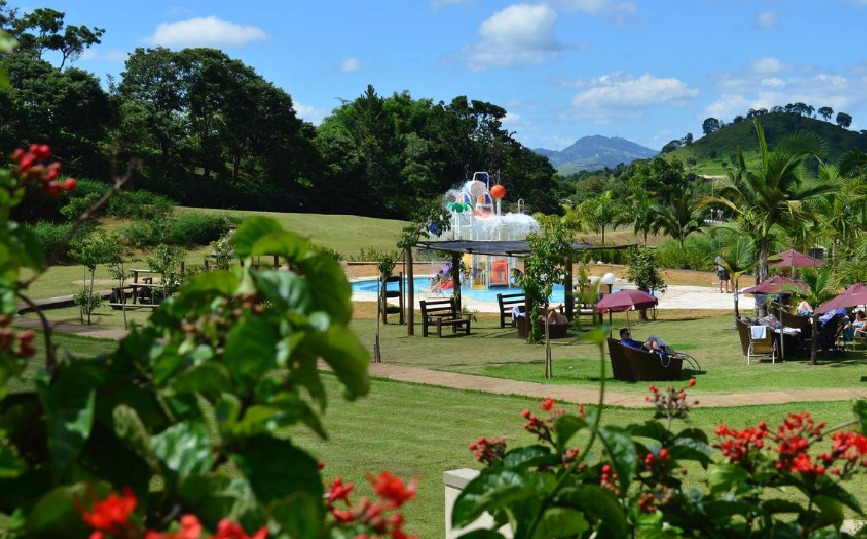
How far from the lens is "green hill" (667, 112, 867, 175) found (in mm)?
146375

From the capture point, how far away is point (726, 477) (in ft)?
6.81

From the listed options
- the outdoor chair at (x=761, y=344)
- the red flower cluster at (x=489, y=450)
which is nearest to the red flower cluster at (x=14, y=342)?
the red flower cluster at (x=489, y=450)

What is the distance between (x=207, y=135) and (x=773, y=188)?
43.4 meters

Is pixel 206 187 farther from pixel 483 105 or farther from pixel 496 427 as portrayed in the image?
pixel 496 427

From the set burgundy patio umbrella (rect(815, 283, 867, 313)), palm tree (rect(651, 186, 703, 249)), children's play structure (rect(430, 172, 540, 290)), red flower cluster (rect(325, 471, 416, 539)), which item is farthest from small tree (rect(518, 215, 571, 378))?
palm tree (rect(651, 186, 703, 249))

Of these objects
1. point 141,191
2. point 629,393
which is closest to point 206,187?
point 141,191

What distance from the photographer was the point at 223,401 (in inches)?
48.1

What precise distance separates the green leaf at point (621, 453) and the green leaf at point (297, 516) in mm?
765

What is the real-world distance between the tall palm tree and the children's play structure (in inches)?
398

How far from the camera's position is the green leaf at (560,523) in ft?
5.36

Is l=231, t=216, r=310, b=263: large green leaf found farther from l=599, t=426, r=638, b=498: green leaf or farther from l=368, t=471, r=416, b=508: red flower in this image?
l=599, t=426, r=638, b=498: green leaf

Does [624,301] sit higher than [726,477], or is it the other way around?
[726,477]

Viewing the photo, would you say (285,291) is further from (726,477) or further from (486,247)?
(486,247)

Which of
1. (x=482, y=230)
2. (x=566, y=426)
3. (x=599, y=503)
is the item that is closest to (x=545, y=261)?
(x=566, y=426)
